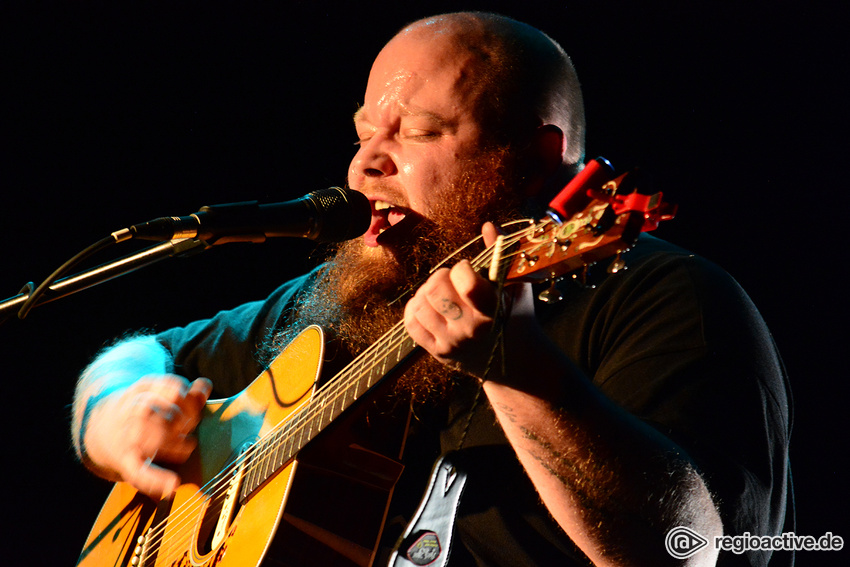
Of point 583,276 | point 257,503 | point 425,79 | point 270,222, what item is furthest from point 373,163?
point 583,276

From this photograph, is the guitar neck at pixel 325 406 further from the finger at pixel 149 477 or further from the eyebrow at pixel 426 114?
the eyebrow at pixel 426 114

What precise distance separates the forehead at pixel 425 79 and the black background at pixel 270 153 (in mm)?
788

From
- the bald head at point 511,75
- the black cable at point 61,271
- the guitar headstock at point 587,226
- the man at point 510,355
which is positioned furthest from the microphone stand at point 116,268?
the bald head at point 511,75

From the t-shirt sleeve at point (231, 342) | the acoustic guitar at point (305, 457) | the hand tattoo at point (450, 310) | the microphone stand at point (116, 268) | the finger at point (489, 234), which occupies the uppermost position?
the microphone stand at point (116, 268)

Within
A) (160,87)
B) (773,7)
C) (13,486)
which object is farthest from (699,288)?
(13,486)

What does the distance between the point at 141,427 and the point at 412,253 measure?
1035 mm

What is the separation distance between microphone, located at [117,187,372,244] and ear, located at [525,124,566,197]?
70cm

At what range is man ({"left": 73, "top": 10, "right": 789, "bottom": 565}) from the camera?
118 cm

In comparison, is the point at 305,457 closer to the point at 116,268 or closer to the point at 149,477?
the point at 116,268

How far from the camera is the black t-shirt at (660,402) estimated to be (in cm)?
129

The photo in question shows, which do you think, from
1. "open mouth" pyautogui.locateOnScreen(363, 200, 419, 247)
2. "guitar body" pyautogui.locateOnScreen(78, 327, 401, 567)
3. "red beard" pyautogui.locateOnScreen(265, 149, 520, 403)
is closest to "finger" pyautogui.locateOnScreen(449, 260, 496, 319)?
"guitar body" pyautogui.locateOnScreen(78, 327, 401, 567)

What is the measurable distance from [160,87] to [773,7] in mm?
2822

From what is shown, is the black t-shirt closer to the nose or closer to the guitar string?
the guitar string

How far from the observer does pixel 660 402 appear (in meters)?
1.35
